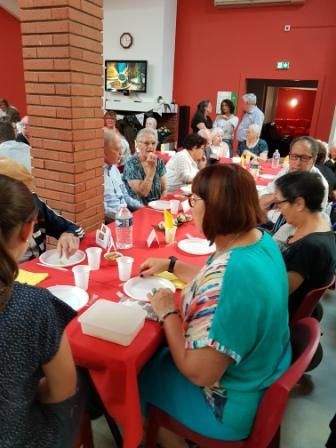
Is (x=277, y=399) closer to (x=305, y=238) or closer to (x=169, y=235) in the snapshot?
(x=305, y=238)

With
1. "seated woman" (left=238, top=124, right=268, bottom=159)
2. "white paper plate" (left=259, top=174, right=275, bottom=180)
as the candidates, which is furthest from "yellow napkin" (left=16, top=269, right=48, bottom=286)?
"seated woman" (left=238, top=124, right=268, bottom=159)

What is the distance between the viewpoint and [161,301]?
1252 mm

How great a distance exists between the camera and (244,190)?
1.10 metres

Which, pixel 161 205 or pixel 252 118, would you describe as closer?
pixel 161 205

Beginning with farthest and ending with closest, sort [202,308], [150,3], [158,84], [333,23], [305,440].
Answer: [158,84] < [150,3] < [333,23] < [305,440] < [202,308]

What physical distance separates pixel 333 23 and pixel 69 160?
6.45 meters

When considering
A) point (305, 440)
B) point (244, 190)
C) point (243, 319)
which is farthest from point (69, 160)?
point (305, 440)

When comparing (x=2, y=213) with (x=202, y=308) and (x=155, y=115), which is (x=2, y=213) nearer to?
(x=202, y=308)

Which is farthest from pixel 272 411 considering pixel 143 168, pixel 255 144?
pixel 255 144

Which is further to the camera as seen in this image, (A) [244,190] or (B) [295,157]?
(B) [295,157]

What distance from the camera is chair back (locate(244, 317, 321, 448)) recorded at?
0.96m

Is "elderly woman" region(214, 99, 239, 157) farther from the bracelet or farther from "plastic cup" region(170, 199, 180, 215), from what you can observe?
the bracelet

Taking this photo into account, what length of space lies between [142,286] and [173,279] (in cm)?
16

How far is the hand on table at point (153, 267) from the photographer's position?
59.9 inches
